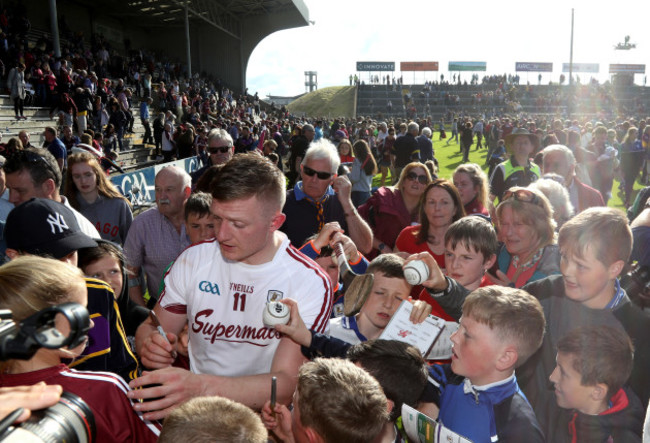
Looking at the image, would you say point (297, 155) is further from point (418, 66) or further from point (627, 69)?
point (627, 69)

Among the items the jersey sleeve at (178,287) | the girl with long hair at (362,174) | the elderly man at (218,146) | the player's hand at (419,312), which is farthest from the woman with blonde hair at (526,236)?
the girl with long hair at (362,174)

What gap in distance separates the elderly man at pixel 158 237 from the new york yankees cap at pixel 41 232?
1526mm

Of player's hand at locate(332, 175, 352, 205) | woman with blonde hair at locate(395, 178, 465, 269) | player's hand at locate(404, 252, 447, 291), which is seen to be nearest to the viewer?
player's hand at locate(404, 252, 447, 291)

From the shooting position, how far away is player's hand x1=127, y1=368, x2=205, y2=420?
1782mm

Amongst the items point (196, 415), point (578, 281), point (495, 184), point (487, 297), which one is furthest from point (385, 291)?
point (495, 184)

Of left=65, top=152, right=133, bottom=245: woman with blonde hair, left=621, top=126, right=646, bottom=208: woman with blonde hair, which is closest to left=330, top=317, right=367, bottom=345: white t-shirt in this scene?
left=65, top=152, right=133, bottom=245: woman with blonde hair

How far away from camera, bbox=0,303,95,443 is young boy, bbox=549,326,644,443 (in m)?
2.04

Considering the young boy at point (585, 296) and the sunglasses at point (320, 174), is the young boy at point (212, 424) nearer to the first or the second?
the young boy at point (585, 296)

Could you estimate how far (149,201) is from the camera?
10320 millimetres

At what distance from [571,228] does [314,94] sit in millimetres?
75426

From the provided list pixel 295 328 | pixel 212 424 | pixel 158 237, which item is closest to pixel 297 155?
pixel 158 237

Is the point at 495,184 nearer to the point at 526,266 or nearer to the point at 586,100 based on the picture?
the point at 526,266

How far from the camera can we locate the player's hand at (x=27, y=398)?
1329 millimetres

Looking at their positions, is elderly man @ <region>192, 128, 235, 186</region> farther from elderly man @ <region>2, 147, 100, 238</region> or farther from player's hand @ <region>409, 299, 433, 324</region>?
player's hand @ <region>409, 299, 433, 324</region>
